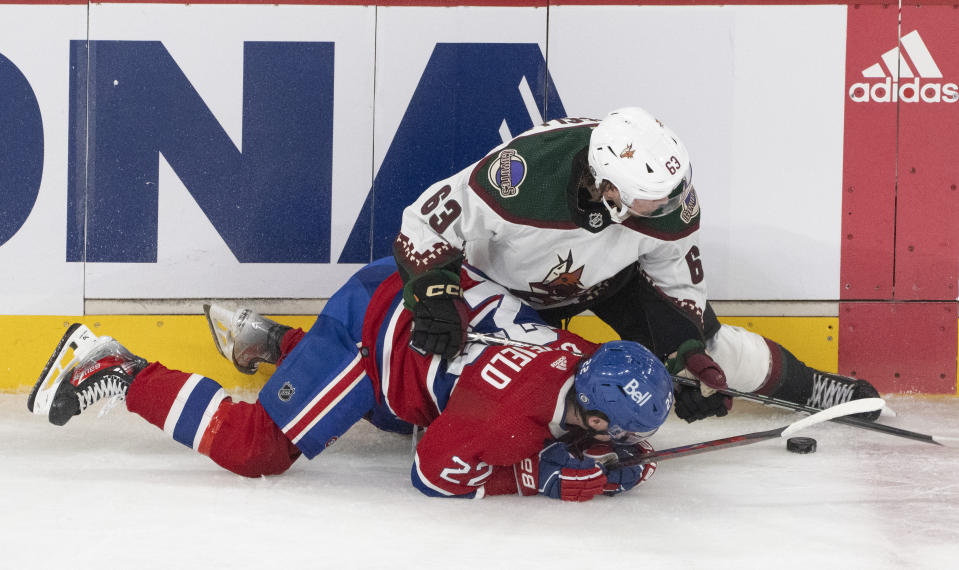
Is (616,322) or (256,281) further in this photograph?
(256,281)

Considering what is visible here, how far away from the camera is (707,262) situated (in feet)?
12.7

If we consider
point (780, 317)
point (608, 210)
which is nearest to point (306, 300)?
point (608, 210)

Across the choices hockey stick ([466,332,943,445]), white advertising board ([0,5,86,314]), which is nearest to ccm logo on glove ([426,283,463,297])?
hockey stick ([466,332,943,445])

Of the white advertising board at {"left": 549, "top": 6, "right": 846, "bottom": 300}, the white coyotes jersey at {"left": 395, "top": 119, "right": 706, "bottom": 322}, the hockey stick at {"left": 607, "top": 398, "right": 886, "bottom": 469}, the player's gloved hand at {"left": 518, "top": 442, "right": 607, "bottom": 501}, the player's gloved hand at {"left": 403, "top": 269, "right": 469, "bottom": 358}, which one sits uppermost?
the white advertising board at {"left": 549, "top": 6, "right": 846, "bottom": 300}

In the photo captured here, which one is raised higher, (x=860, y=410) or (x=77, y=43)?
(x=77, y=43)

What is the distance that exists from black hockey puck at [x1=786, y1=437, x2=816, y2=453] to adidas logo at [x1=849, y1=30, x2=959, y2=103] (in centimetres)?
125

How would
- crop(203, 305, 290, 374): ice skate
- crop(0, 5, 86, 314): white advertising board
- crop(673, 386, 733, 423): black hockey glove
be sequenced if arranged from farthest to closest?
1. crop(0, 5, 86, 314): white advertising board
2. crop(203, 305, 290, 374): ice skate
3. crop(673, 386, 733, 423): black hockey glove

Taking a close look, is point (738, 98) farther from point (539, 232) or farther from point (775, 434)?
point (775, 434)

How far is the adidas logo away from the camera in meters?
3.82

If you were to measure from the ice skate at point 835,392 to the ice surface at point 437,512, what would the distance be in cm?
14

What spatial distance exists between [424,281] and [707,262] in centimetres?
138

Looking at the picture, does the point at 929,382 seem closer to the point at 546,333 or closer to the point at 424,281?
the point at 546,333

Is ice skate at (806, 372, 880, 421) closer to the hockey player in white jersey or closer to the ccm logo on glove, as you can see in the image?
the hockey player in white jersey

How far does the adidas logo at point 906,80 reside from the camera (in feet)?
12.5
